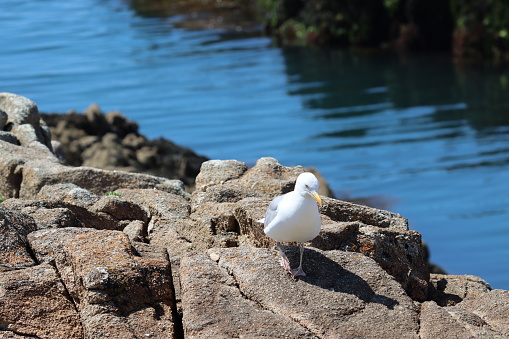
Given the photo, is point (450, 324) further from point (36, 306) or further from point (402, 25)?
point (402, 25)

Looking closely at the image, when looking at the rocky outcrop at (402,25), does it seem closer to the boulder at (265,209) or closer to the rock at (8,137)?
the rock at (8,137)

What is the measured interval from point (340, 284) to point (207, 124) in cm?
2650

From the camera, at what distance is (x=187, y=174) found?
25.5 metres

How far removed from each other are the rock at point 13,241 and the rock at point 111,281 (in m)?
0.13

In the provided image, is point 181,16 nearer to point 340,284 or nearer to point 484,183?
point 484,183

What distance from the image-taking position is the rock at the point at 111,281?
768 cm

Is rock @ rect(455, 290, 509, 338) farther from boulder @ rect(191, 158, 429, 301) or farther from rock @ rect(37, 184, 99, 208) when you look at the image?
rock @ rect(37, 184, 99, 208)

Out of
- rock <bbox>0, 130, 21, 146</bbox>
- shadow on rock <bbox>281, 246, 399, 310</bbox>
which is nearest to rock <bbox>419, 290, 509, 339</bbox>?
shadow on rock <bbox>281, 246, 399, 310</bbox>

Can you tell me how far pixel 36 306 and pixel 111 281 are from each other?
2.58ft

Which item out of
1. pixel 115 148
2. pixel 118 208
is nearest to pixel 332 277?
pixel 118 208

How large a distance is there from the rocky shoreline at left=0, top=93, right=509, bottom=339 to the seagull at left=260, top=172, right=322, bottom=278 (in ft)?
1.33

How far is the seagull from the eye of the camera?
26.4 feet

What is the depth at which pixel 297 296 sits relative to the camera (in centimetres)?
805

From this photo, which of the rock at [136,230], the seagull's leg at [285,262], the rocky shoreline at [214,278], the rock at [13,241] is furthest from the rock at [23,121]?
the seagull's leg at [285,262]
